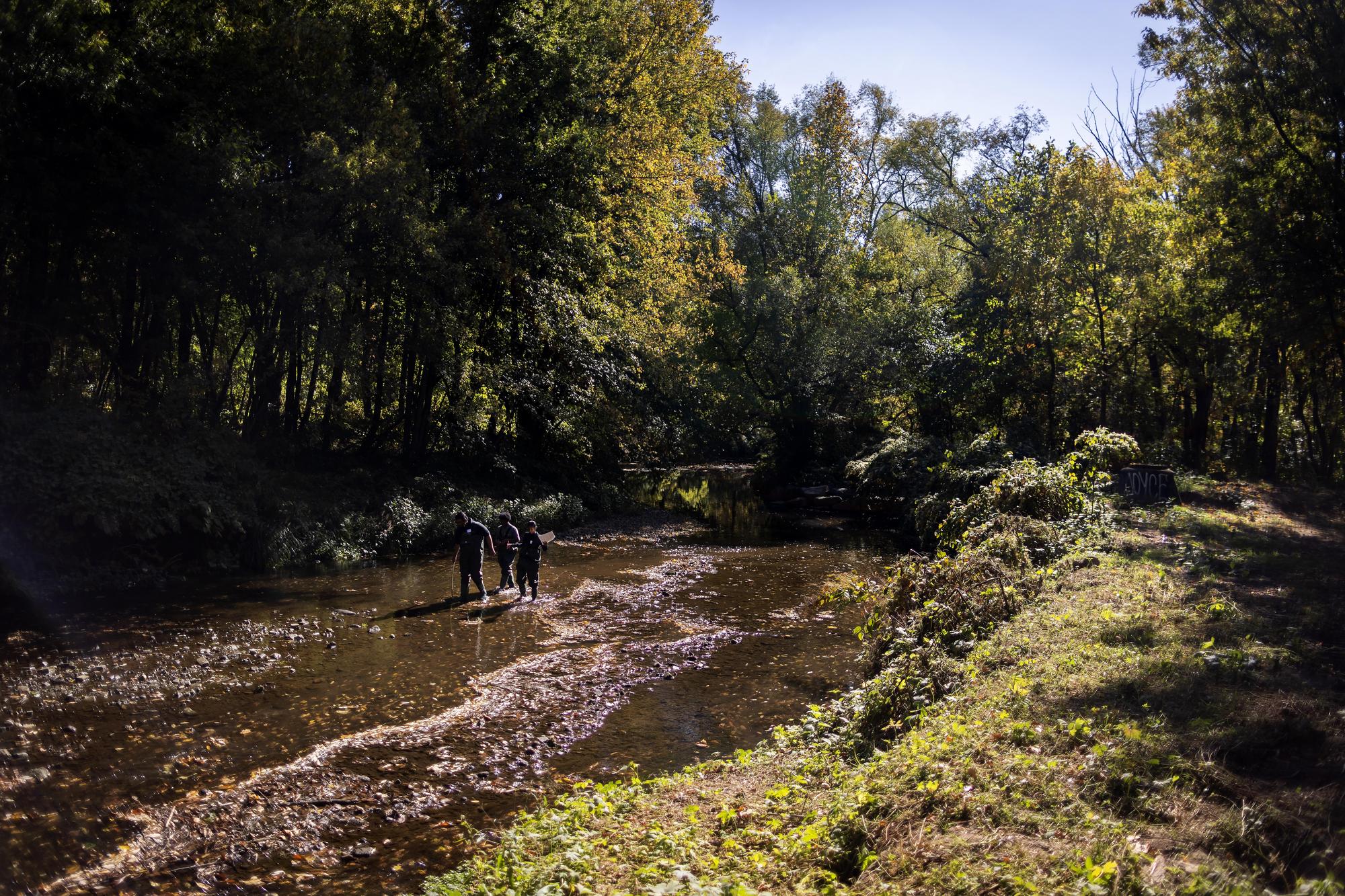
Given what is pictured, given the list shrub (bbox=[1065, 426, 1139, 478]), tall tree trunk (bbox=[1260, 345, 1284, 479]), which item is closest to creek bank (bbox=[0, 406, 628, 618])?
shrub (bbox=[1065, 426, 1139, 478])

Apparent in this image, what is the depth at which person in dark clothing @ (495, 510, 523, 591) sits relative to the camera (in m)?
16.8

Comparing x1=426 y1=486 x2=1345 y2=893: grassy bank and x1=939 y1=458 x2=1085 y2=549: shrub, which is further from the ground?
x1=939 y1=458 x2=1085 y2=549: shrub

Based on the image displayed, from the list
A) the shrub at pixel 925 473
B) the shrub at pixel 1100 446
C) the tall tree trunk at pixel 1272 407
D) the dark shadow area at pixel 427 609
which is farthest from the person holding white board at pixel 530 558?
the tall tree trunk at pixel 1272 407

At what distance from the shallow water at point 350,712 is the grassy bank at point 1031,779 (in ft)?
3.79

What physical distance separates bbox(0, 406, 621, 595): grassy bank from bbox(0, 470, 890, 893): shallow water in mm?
1357

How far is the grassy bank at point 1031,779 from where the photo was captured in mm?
4938

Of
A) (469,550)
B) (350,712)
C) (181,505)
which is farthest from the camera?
(181,505)

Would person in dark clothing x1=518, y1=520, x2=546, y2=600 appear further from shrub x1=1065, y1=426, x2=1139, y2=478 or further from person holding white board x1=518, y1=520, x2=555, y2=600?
shrub x1=1065, y1=426, x2=1139, y2=478

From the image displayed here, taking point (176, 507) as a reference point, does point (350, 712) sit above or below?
below

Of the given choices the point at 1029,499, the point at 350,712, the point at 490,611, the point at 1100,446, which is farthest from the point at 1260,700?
the point at 490,611

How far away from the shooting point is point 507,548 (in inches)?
661

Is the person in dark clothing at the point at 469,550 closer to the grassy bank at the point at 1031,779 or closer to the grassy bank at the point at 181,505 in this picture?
the grassy bank at the point at 181,505

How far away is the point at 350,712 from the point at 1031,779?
25.0 ft

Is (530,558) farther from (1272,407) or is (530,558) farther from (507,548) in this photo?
(1272,407)
